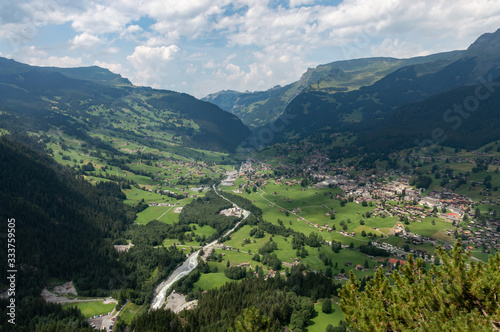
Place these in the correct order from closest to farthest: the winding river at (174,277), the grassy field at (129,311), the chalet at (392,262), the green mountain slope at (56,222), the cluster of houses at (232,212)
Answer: the grassy field at (129,311)
the winding river at (174,277)
the green mountain slope at (56,222)
the chalet at (392,262)
the cluster of houses at (232,212)

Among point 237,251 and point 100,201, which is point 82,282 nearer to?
point 237,251

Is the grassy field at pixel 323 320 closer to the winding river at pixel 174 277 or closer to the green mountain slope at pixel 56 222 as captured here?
the winding river at pixel 174 277

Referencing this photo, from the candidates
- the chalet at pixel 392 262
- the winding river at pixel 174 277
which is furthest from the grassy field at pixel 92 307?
the chalet at pixel 392 262

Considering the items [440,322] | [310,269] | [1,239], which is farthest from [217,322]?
[1,239]

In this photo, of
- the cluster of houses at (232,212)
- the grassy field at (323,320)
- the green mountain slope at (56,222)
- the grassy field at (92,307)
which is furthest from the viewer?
the cluster of houses at (232,212)

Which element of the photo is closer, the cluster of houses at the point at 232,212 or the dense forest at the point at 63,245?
the dense forest at the point at 63,245

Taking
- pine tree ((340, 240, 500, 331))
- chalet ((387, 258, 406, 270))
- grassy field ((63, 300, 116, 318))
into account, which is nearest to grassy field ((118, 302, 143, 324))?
grassy field ((63, 300, 116, 318))

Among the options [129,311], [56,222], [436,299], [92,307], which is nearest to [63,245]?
[56,222]

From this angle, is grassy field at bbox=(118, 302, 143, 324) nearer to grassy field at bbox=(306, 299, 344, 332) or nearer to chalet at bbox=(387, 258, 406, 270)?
grassy field at bbox=(306, 299, 344, 332)

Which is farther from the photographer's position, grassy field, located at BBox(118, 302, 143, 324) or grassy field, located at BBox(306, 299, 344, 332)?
grassy field, located at BBox(118, 302, 143, 324)
